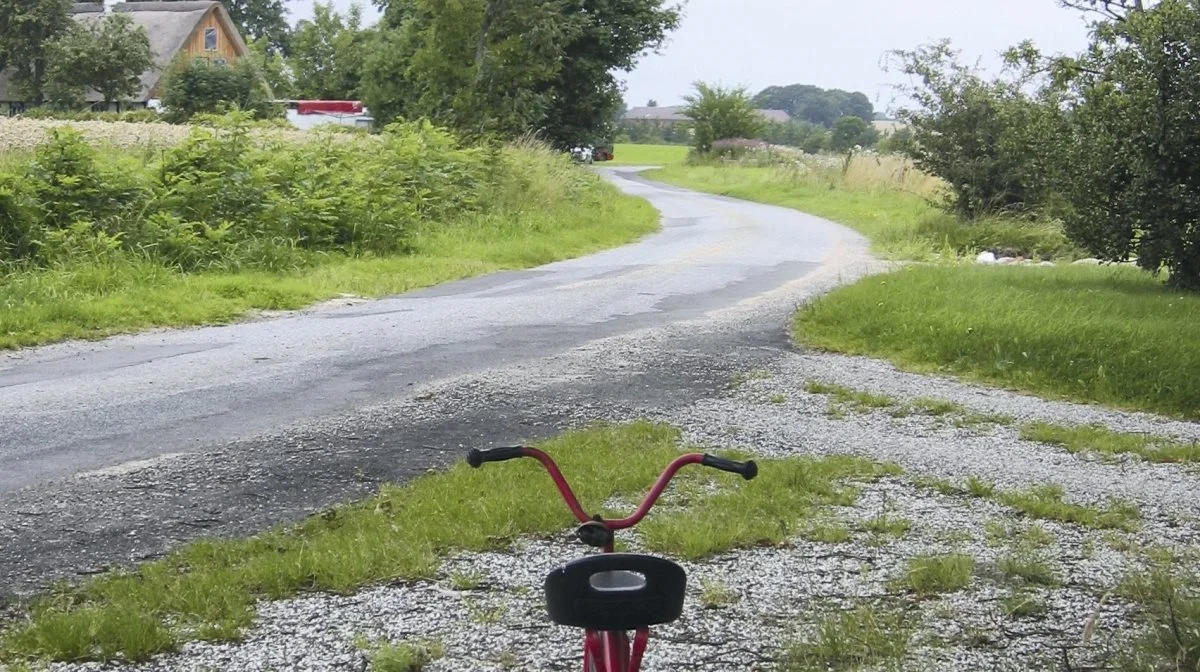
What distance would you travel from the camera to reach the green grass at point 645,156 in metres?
67.3

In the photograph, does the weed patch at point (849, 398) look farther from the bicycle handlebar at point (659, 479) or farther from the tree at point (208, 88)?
the tree at point (208, 88)

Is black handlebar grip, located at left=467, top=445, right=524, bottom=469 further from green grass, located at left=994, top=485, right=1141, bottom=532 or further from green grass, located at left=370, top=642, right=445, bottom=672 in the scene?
green grass, located at left=994, top=485, right=1141, bottom=532

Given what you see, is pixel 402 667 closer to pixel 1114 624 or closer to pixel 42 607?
pixel 42 607

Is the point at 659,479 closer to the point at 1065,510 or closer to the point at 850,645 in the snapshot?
the point at 850,645

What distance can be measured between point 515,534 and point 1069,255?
16.9m

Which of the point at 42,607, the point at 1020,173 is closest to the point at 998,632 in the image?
the point at 42,607

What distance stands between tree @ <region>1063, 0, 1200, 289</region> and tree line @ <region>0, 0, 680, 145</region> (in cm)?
1540

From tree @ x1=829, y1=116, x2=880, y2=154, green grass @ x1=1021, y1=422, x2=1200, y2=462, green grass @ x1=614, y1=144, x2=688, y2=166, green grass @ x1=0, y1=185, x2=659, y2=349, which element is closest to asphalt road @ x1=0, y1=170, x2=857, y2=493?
green grass @ x1=0, y1=185, x2=659, y2=349

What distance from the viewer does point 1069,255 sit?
20016mm

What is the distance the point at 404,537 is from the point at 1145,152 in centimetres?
908

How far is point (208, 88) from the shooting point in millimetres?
49281

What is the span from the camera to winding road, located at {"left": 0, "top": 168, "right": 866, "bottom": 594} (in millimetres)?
5602

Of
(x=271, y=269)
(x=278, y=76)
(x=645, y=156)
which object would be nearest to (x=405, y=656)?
(x=271, y=269)

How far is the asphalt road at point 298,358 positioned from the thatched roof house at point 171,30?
48.3m
